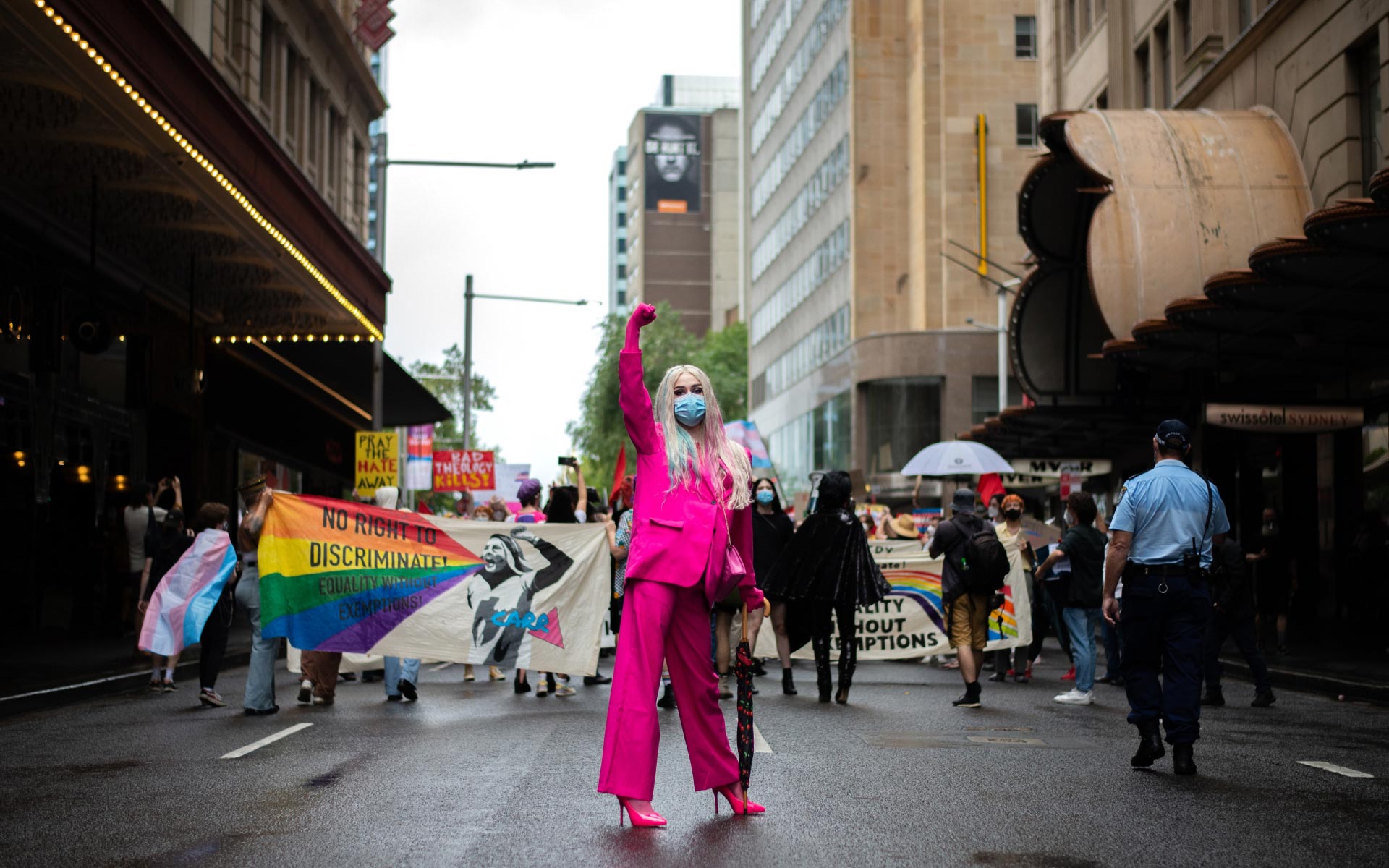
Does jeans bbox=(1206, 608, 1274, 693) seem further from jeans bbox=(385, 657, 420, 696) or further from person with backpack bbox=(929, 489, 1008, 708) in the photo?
jeans bbox=(385, 657, 420, 696)

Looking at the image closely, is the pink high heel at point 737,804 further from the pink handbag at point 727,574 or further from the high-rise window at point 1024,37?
the high-rise window at point 1024,37

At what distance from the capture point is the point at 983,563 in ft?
46.1

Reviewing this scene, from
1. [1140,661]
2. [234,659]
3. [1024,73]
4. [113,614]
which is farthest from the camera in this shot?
[1024,73]

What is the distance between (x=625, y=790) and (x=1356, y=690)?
10513 mm

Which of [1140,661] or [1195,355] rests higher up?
[1195,355]

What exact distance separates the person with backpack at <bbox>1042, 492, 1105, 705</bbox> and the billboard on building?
133353 millimetres

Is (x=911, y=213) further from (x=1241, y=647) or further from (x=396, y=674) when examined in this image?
(x=396, y=674)

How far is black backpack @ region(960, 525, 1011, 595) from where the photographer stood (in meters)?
14.0

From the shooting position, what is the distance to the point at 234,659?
753 inches

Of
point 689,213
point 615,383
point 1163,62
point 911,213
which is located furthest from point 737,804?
point 689,213

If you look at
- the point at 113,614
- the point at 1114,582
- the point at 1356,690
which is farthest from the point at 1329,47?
the point at 113,614

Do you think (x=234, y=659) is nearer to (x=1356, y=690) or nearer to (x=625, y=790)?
(x=1356, y=690)

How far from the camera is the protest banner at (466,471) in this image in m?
42.7

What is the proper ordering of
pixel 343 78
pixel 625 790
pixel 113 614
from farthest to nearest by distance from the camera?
pixel 343 78 < pixel 113 614 < pixel 625 790
